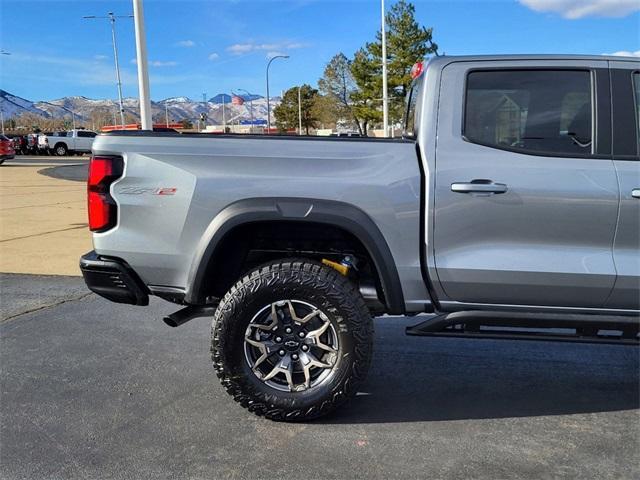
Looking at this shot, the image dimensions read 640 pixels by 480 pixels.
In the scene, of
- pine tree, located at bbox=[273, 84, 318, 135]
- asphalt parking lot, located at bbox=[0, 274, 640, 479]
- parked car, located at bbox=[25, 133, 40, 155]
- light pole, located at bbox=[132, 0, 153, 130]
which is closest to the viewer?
asphalt parking lot, located at bbox=[0, 274, 640, 479]

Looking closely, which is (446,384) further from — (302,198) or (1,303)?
(1,303)

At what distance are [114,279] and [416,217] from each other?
70.2 inches

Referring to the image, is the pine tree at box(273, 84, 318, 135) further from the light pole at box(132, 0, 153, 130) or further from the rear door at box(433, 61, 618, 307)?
the rear door at box(433, 61, 618, 307)

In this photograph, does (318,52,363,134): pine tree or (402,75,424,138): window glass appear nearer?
(402,75,424,138): window glass

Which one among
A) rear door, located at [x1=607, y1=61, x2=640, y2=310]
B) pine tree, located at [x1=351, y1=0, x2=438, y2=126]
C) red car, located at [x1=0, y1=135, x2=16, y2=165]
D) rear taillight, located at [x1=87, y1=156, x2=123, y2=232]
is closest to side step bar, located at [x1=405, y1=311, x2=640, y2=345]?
rear door, located at [x1=607, y1=61, x2=640, y2=310]

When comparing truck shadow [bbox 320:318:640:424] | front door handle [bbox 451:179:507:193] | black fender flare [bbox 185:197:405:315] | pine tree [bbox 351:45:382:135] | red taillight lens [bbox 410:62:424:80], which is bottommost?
truck shadow [bbox 320:318:640:424]

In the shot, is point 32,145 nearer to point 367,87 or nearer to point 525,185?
point 367,87

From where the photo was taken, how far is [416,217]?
117 inches

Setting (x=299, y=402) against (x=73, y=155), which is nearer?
(x=299, y=402)

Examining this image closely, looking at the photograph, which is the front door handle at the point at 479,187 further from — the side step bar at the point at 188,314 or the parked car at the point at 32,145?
the parked car at the point at 32,145

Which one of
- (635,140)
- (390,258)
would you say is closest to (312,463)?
(390,258)

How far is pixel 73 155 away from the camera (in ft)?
138

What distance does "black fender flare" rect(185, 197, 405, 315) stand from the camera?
2959mm

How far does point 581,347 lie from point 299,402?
100 inches
